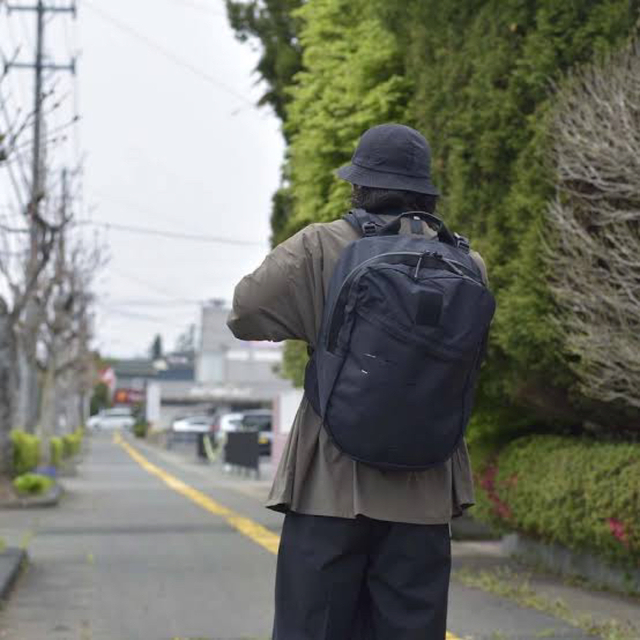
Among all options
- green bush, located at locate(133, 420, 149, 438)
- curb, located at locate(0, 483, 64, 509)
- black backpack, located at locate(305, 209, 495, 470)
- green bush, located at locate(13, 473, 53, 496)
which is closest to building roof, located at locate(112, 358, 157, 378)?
green bush, located at locate(133, 420, 149, 438)

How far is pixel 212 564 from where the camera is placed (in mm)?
11062

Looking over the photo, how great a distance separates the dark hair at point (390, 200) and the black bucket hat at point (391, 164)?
22mm

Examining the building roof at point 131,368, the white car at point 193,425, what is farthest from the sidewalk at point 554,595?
the building roof at point 131,368

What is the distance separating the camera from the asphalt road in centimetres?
776

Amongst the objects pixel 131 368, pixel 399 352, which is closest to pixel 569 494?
pixel 399 352

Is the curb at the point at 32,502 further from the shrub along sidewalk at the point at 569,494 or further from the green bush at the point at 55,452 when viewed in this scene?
the shrub along sidewalk at the point at 569,494

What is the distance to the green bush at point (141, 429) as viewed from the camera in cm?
8156

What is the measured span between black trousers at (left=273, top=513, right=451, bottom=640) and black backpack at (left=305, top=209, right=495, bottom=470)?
Result: 239mm

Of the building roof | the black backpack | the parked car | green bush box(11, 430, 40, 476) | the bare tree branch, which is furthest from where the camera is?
the building roof

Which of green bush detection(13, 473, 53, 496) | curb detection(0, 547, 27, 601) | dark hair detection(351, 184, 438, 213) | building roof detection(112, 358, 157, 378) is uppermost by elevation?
building roof detection(112, 358, 157, 378)

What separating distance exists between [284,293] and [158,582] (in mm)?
6545

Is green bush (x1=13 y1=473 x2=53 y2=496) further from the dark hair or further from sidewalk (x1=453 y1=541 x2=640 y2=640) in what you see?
the dark hair

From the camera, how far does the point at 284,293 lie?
368 cm

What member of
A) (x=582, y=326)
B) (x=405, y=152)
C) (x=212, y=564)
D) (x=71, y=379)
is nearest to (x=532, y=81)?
(x=582, y=326)
